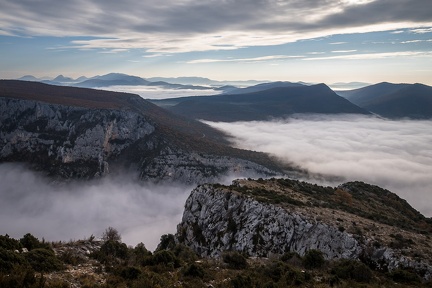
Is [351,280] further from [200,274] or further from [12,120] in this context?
[12,120]

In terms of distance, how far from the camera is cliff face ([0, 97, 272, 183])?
421 ft

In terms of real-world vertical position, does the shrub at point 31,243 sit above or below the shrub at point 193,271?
above

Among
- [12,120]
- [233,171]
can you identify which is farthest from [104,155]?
[233,171]

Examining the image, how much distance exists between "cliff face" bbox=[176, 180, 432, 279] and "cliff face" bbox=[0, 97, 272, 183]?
79596 millimetres

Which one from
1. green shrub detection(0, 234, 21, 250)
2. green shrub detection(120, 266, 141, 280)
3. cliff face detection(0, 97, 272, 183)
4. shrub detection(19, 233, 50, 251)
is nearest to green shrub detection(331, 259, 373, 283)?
green shrub detection(120, 266, 141, 280)

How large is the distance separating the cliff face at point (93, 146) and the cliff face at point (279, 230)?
79.6m

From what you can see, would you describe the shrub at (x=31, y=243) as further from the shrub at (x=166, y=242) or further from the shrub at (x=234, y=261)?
the shrub at (x=166, y=242)

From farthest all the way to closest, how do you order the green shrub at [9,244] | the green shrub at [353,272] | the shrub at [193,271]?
the green shrub at [353,272] → the shrub at [193,271] → the green shrub at [9,244]

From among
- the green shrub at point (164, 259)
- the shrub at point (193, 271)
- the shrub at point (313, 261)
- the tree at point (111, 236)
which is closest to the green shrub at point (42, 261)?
the green shrub at point (164, 259)

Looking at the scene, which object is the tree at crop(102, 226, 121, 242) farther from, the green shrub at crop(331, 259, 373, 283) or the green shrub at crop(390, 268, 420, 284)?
the green shrub at crop(390, 268, 420, 284)

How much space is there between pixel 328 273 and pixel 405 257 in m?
9.29

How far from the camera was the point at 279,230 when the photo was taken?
35.5 meters

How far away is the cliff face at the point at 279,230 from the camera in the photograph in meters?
29.4

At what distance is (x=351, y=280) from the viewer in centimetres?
2145
